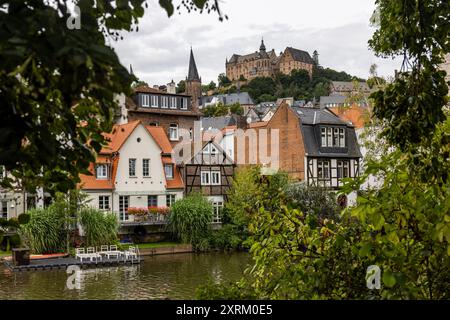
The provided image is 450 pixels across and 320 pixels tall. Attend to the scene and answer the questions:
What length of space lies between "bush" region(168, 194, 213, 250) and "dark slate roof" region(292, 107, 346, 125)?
13678 millimetres

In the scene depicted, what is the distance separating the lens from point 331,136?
45812 millimetres

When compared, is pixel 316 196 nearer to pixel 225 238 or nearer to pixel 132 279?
pixel 225 238

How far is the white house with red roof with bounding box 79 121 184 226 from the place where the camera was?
37938mm

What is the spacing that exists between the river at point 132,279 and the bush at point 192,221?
3.21m

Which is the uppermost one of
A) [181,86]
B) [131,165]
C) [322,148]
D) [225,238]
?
[181,86]

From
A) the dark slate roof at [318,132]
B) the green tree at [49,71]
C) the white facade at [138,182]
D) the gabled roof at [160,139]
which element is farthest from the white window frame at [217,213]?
the green tree at [49,71]

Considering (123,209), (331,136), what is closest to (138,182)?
(123,209)

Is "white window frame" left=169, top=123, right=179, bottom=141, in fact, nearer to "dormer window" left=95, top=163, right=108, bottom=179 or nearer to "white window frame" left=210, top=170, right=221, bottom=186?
"white window frame" left=210, top=170, right=221, bottom=186

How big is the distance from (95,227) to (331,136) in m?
22.1

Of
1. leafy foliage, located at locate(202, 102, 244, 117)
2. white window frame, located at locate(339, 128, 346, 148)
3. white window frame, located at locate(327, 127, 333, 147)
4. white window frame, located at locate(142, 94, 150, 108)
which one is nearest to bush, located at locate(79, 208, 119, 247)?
white window frame, located at locate(142, 94, 150, 108)

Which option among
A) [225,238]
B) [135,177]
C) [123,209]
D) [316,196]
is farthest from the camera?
[135,177]

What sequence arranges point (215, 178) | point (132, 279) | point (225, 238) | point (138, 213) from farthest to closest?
point (215, 178)
point (138, 213)
point (225, 238)
point (132, 279)

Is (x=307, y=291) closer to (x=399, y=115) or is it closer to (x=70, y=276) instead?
(x=399, y=115)

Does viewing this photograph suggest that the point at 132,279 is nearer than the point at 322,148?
Yes
